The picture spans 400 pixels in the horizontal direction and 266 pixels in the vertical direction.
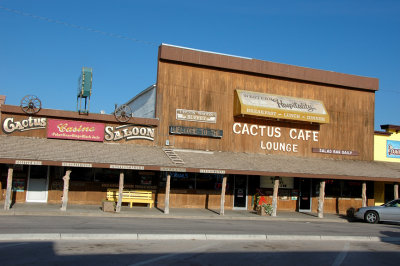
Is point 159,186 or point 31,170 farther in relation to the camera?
point 159,186

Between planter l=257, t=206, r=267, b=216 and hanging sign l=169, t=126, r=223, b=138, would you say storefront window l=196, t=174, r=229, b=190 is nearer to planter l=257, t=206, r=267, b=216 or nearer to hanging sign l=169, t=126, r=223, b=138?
hanging sign l=169, t=126, r=223, b=138

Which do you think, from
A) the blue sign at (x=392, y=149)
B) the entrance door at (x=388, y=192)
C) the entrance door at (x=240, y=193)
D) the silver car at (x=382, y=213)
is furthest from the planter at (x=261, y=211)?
the blue sign at (x=392, y=149)

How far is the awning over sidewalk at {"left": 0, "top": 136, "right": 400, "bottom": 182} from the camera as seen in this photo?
1878 cm

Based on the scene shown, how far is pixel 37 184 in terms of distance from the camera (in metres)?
21.5

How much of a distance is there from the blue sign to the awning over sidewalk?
3031 mm

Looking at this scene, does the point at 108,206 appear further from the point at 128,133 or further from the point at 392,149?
the point at 392,149

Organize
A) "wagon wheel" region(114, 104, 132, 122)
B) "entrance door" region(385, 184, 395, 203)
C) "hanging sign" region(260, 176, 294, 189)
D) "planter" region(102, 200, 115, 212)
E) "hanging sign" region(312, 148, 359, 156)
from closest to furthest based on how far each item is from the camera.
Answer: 1. "planter" region(102, 200, 115, 212)
2. "wagon wheel" region(114, 104, 132, 122)
3. "hanging sign" region(260, 176, 294, 189)
4. "hanging sign" region(312, 148, 359, 156)
5. "entrance door" region(385, 184, 395, 203)

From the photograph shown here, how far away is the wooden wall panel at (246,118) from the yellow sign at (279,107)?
2.23 feet

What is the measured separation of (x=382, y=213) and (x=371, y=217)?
599mm

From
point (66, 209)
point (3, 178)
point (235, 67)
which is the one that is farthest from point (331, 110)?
point (3, 178)

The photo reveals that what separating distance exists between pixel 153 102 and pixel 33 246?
14.7 m

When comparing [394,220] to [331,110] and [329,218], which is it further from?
[331,110]

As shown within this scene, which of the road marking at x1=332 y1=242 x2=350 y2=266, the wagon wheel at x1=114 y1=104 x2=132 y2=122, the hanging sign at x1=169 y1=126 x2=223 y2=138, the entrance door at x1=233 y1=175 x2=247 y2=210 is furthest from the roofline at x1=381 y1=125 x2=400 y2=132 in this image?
the wagon wheel at x1=114 y1=104 x2=132 y2=122

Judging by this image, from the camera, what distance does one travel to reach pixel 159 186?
76.9 ft
